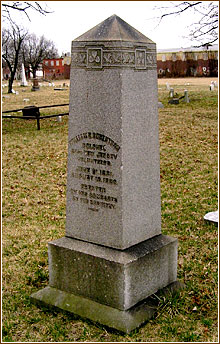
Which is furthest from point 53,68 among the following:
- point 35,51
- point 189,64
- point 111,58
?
point 111,58

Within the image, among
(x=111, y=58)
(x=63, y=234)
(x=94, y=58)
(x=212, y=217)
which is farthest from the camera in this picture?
(x=212, y=217)

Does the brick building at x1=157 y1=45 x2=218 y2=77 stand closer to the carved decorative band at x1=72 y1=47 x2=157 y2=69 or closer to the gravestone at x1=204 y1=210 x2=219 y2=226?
the gravestone at x1=204 y1=210 x2=219 y2=226

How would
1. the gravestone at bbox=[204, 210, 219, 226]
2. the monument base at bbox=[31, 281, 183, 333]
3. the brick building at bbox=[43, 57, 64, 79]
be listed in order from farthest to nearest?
the brick building at bbox=[43, 57, 64, 79] → the gravestone at bbox=[204, 210, 219, 226] → the monument base at bbox=[31, 281, 183, 333]

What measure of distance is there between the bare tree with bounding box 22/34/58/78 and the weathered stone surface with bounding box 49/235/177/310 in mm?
64182

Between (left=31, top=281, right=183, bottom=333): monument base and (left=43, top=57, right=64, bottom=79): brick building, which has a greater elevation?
(left=43, top=57, right=64, bottom=79): brick building

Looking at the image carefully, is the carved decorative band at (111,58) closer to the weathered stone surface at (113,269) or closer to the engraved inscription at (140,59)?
the engraved inscription at (140,59)

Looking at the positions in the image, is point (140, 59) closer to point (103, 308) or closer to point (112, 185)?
point (112, 185)

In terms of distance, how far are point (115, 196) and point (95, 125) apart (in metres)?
0.64

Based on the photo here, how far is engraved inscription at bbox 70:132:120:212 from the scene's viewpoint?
4.07 m

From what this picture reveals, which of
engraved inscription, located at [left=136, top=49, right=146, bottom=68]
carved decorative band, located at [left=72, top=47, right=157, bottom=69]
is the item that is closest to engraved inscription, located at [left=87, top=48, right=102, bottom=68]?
carved decorative band, located at [left=72, top=47, right=157, bottom=69]

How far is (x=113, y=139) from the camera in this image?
158 inches

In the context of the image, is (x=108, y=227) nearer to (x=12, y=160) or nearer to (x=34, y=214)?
(x=34, y=214)

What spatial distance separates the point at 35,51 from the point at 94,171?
7218 centimetres

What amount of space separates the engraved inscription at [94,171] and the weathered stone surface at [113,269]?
425 millimetres
